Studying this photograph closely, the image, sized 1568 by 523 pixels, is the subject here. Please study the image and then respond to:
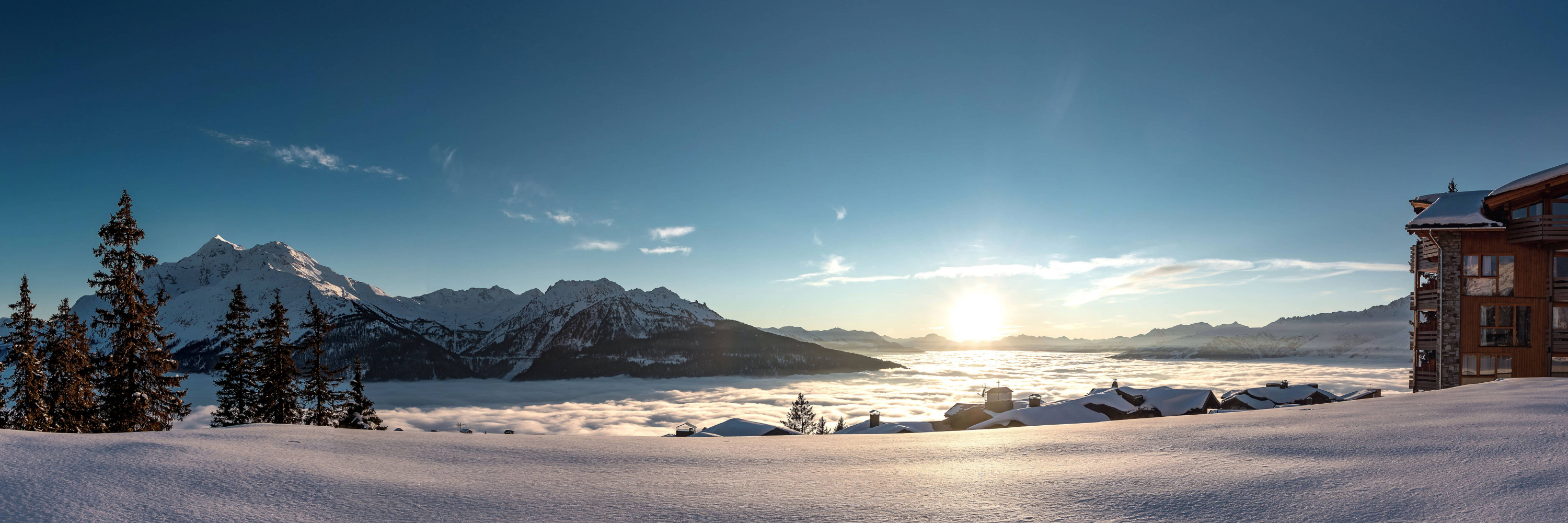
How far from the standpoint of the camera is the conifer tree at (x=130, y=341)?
2252 centimetres

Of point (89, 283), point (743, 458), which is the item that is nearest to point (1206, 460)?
point (743, 458)

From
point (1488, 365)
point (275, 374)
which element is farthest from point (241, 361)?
point (1488, 365)

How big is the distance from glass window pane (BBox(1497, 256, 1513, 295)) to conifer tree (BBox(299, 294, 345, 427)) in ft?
177

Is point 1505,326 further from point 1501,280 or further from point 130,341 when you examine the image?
point 130,341

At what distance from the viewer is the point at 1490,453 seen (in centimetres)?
502

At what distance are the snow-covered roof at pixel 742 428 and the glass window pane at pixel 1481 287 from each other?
26.6 metres

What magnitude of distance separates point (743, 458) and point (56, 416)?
125 feet

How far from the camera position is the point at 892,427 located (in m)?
32.8

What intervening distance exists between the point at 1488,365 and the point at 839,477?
3135cm

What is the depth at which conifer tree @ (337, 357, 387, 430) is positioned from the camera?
40469 mm

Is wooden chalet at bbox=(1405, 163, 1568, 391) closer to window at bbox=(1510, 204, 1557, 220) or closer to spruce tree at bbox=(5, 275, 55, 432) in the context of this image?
window at bbox=(1510, 204, 1557, 220)

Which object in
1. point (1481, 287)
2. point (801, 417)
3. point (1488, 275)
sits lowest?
point (801, 417)

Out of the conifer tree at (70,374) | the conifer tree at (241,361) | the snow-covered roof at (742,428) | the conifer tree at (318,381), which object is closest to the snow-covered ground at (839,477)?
the snow-covered roof at (742,428)

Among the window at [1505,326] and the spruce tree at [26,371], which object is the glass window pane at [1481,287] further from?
the spruce tree at [26,371]
